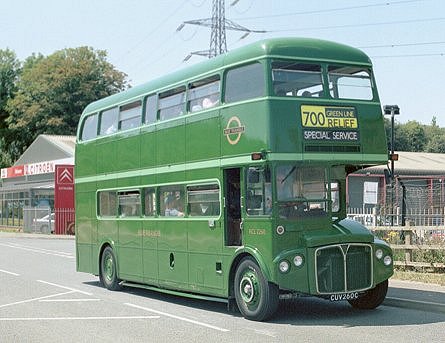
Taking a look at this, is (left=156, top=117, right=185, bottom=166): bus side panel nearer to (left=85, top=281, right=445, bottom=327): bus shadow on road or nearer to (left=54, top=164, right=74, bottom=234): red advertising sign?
(left=85, top=281, right=445, bottom=327): bus shadow on road

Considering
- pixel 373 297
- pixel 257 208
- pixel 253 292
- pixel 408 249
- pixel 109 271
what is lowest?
pixel 373 297

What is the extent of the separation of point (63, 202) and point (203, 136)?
36.2 meters

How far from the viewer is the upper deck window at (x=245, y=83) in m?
12.0

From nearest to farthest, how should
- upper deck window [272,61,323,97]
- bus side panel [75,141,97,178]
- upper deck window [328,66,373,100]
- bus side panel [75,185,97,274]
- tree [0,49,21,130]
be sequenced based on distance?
upper deck window [272,61,323,97], upper deck window [328,66,373,100], bus side panel [75,141,97,178], bus side panel [75,185,97,274], tree [0,49,21,130]

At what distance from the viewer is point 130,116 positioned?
16.5 m

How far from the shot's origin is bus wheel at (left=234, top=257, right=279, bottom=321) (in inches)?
457

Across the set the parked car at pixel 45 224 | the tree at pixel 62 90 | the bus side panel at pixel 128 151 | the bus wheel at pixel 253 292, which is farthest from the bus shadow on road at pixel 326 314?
the tree at pixel 62 90

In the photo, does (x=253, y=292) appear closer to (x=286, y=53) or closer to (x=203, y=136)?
(x=203, y=136)

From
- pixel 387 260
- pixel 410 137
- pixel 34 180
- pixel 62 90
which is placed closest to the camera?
pixel 387 260

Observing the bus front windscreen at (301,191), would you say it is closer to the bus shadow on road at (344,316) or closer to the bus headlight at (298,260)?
the bus headlight at (298,260)

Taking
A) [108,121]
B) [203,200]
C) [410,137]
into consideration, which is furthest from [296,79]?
[410,137]

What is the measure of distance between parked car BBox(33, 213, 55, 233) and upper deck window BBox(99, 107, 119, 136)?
32.1 meters

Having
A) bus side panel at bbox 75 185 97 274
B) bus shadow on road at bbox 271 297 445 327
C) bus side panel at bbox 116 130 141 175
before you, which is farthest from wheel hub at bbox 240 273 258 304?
bus side panel at bbox 75 185 97 274

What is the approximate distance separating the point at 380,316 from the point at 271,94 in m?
3.79
